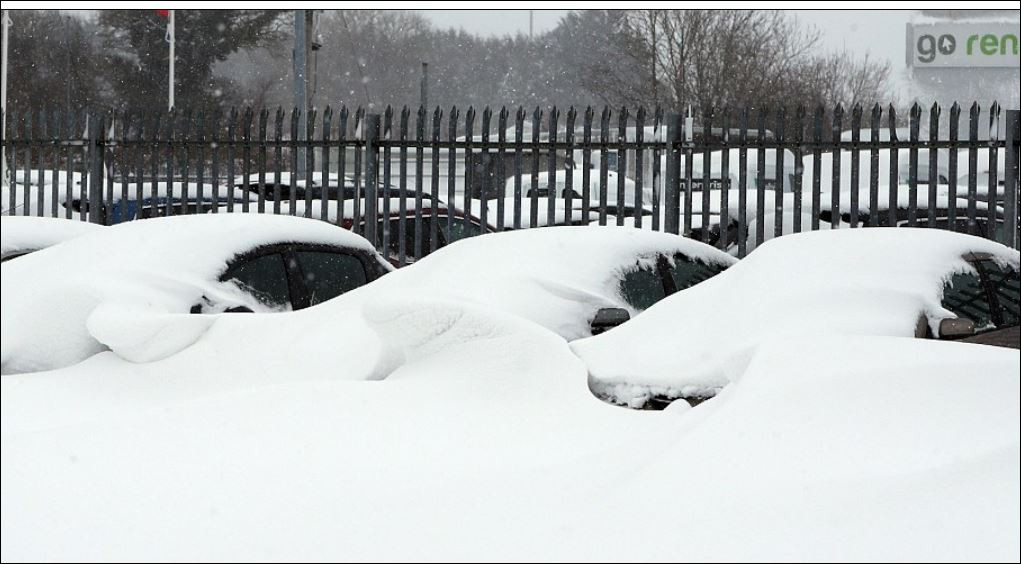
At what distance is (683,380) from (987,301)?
81.5 inches

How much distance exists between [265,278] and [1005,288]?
3.82 m

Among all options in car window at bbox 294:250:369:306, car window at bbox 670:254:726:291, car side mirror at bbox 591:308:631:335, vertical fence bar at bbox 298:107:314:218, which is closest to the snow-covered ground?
car side mirror at bbox 591:308:631:335

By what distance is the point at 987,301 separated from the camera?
Answer: 19.9 feet

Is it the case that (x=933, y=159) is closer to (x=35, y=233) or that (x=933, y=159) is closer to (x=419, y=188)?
(x=419, y=188)

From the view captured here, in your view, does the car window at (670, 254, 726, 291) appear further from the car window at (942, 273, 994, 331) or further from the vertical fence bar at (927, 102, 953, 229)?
the vertical fence bar at (927, 102, 953, 229)

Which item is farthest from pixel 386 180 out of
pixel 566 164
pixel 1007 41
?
pixel 1007 41

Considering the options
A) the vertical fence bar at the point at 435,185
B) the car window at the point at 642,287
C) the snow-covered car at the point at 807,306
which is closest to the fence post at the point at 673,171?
the vertical fence bar at the point at 435,185

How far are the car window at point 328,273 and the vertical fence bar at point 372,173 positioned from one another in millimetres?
2937

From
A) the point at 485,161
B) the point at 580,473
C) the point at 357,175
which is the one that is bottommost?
the point at 580,473

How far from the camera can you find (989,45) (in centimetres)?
4525

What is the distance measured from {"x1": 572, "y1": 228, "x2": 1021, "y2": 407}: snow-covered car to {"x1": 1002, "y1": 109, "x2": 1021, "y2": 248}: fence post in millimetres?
3238

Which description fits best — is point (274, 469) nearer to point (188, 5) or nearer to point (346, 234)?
point (346, 234)

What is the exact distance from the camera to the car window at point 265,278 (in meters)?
7.16

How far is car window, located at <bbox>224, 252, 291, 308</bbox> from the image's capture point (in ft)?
23.5
